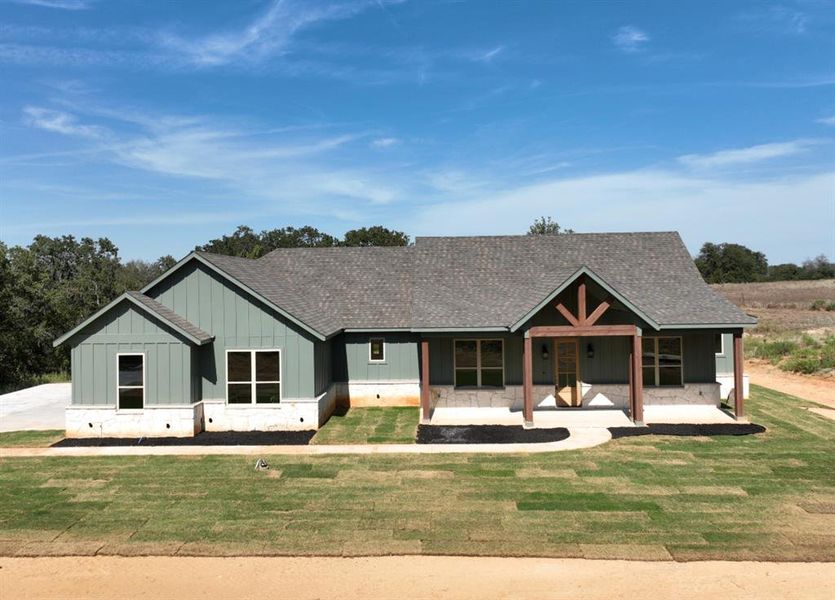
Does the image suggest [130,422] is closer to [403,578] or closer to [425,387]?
[425,387]

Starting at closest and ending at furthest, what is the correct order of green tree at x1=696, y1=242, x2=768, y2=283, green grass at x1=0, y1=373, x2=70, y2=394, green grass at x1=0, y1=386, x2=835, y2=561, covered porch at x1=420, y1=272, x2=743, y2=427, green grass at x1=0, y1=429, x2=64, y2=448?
green grass at x1=0, y1=386, x2=835, y2=561 → green grass at x1=0, y1=429, x2=64, y2=448 → covered porch at x1=420, y1=272, x2=743, y2=427 → green grass at x1=0, y1=373, x2=70, y2=394 → green tree at x1=696, y1=242, x2=768, y2=283

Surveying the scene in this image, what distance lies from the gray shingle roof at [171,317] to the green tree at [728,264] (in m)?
100.0

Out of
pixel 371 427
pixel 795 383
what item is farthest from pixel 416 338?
pixel 795 383

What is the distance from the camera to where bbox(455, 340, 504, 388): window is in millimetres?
19281

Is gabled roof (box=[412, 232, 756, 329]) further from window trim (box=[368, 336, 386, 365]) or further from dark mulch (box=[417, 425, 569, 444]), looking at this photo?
dark mulch (box=[417, 425, 569, 444])

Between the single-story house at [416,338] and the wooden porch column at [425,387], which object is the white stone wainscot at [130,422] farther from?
the wooden porch column at [425,387]

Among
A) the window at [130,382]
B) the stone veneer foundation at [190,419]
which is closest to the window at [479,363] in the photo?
the stone veneer foundation at [190,419]

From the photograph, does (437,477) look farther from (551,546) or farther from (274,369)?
(274,369)

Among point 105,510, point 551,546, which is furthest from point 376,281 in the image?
point 551,546

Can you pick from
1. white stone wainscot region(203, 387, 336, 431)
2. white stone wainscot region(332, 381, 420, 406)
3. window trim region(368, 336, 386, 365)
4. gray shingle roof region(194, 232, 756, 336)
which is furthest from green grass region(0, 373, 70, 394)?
window trim region(368, 336, 386, 365)

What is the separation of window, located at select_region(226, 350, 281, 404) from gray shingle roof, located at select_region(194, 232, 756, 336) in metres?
1.73

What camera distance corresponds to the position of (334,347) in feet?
67.5

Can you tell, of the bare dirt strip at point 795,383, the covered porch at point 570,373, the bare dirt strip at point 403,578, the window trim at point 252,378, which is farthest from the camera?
the bare dirt strip at point 795,383

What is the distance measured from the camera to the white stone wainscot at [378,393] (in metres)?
20.6
